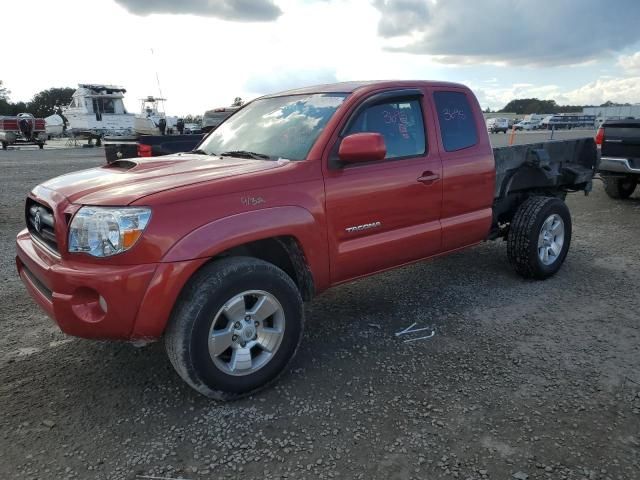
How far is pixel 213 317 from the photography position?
271 cm

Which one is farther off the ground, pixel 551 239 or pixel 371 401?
pixel 551 239

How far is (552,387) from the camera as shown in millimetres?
2998

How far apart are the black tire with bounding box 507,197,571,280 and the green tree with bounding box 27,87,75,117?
8077cm

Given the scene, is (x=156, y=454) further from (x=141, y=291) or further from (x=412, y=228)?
(x=412, y=228)

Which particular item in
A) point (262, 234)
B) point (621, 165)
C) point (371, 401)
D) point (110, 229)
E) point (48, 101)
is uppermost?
point (48, 101)

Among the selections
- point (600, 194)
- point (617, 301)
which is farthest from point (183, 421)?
point (600, 194)

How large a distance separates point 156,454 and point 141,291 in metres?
0.81

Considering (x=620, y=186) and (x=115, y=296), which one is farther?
Result: (x=620, y=186)

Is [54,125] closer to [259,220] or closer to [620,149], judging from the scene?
[620,149]

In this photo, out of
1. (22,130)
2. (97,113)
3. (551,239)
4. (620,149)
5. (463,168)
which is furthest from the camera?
(97,113)

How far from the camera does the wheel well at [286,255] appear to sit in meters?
3.16

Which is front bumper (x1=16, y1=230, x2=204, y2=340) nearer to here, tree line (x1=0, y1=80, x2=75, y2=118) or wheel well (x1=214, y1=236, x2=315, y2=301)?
wheel well (x1=214, y1=236, x2=315, y2=301)

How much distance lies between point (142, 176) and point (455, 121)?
8.37ft

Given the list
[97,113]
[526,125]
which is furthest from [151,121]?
[526,125]
